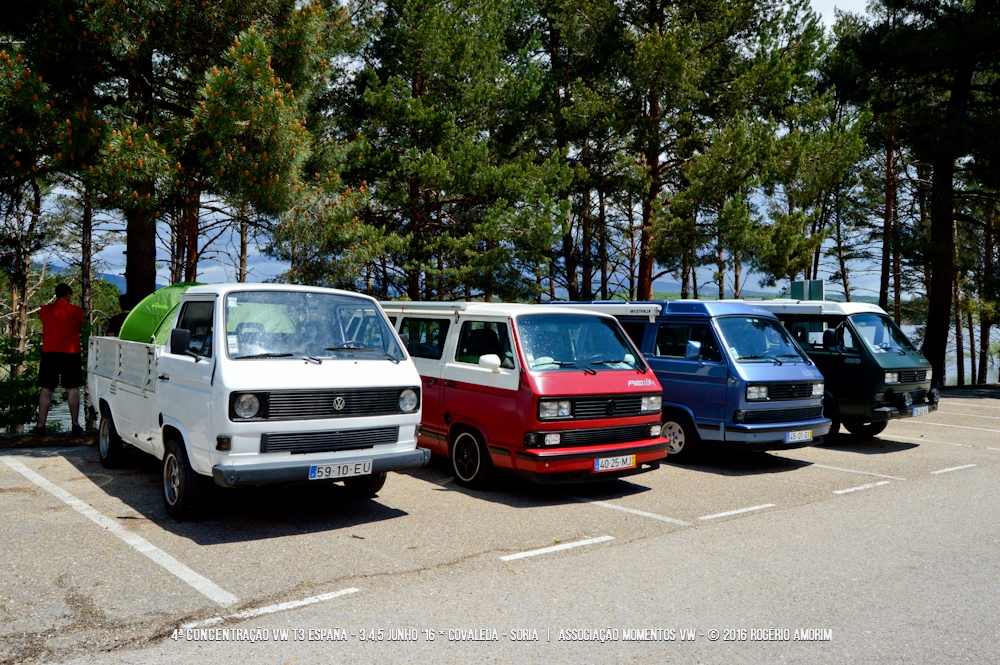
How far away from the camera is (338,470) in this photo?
659 centimetres

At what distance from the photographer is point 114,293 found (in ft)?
127

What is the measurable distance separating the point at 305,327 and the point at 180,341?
1056mm

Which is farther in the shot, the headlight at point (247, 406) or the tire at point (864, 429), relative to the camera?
the tire at point (864, 429)

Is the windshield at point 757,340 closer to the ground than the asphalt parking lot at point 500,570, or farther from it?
farther from it

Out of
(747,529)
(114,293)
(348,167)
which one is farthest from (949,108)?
(114,293)

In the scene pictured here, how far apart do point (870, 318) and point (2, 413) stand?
13609 millimetres

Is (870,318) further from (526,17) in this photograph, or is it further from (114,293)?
(114,293)

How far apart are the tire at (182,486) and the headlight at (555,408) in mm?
3124

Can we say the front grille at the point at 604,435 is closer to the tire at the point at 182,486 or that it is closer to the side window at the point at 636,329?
the side window at the point at 636,329

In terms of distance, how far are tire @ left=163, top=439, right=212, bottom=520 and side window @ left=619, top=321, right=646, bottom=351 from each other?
6.55 m

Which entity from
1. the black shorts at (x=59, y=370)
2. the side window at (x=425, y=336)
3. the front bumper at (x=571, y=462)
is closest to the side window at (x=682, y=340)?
the front bumper at (x=571, y=462)

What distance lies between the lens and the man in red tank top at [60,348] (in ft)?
36.4

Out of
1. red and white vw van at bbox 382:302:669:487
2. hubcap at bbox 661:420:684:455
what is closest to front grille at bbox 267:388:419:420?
red and white vw van at bbox 382:302:669:487

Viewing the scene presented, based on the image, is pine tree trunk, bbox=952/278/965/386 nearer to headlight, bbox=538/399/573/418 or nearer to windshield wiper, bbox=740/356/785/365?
windshield wiper, bbox=740/356/785/365
